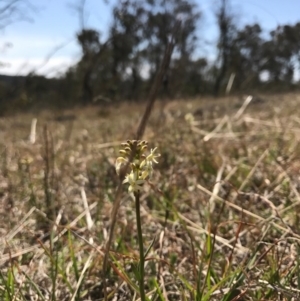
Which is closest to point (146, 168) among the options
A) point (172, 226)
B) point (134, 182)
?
point (134, 182)

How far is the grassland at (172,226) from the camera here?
1018 millimetres

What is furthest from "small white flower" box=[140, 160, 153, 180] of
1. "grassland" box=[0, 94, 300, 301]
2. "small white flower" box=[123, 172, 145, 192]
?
"grassland" box=[0, 94, 300, 301]

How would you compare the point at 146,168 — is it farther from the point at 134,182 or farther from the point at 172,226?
the point at 172,226

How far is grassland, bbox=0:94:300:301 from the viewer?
3.34 ft

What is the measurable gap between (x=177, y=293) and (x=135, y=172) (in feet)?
1.70

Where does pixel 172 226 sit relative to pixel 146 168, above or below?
below

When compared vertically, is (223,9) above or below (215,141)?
above

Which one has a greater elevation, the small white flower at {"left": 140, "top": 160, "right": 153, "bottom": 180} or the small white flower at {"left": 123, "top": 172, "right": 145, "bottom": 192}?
the small white flower at {"left": 140, "top": 160, "right": 153, "bottom": 180}

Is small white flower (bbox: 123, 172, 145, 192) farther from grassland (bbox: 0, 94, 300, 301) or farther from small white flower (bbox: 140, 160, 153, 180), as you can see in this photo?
grassland (bbox: 0, 94, 300, 301)

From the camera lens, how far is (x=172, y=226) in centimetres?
156

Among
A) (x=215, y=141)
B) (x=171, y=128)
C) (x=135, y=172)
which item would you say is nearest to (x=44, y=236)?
(x=135, y=172)

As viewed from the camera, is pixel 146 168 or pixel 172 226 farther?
pixel 172 226

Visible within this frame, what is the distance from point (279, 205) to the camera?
1580 mm

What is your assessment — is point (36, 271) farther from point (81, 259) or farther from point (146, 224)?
point (146, 224)
